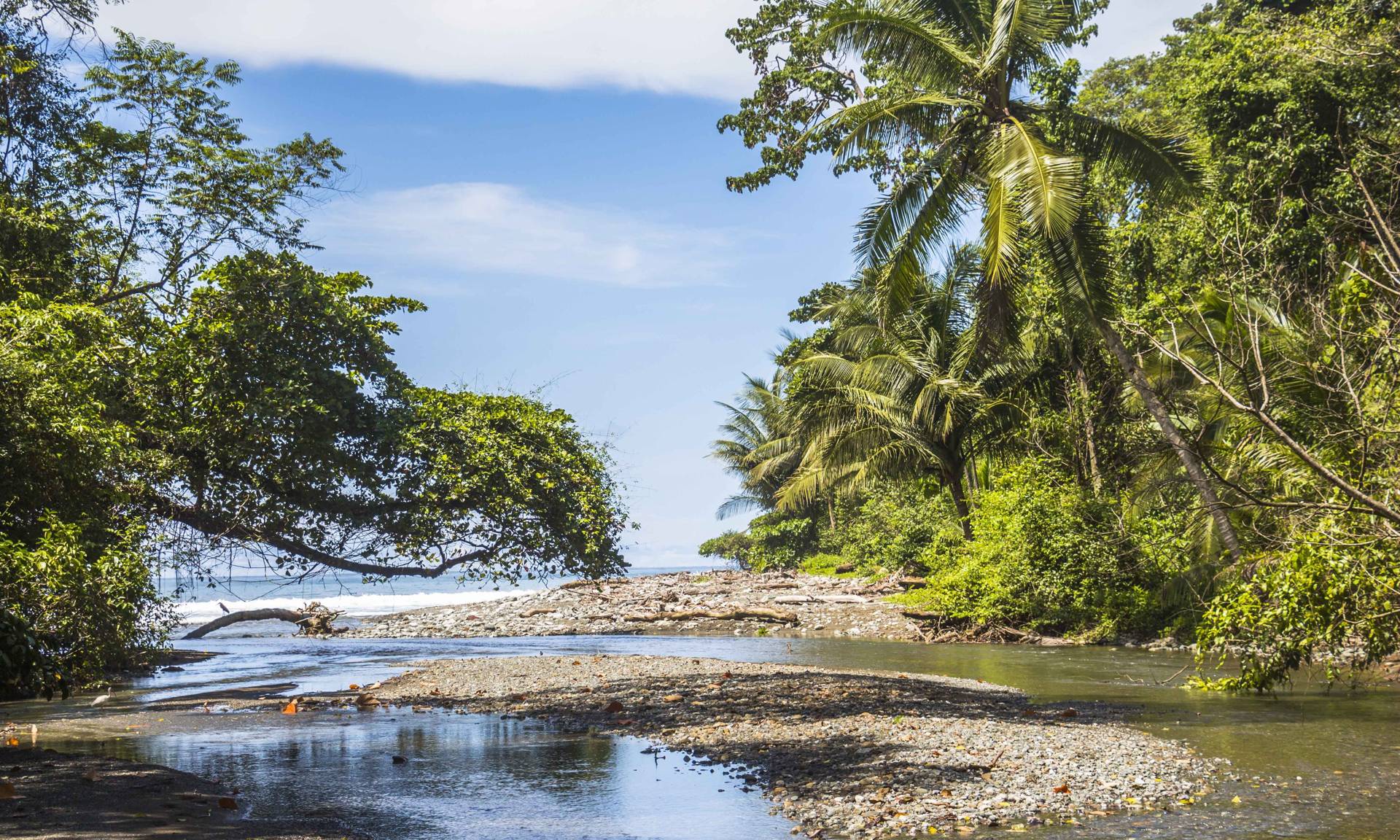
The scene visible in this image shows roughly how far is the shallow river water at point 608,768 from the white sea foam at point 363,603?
1397 inches

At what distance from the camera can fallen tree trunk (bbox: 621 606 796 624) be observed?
2758 cm

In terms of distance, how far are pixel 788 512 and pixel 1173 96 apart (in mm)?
28671

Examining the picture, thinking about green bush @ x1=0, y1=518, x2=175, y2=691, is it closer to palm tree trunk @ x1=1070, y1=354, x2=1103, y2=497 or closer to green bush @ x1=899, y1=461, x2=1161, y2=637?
green bush @ x1=899, y1=461, x2=1161, y2=637

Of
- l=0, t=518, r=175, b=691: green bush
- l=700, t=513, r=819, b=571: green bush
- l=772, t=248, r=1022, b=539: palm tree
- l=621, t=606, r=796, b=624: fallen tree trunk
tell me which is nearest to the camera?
l=0, t=518, r=175, b=691: green bush

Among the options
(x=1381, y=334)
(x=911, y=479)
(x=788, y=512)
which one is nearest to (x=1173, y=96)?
(x=911, y=479)

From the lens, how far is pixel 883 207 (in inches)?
610

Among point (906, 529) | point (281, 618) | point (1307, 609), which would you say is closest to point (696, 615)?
point (906, 529)

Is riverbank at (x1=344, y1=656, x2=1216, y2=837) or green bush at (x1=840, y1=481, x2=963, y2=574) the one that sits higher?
green bush at (x1=840, y1=481, x2=963, y2=574)

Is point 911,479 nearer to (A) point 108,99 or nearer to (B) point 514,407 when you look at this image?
(B) point 514,407

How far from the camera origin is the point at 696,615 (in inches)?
1161

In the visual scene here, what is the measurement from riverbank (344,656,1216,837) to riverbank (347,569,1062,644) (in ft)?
Answer: 32.4

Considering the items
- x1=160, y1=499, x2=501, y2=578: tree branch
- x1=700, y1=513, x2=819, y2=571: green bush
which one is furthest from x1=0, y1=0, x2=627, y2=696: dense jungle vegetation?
x1=700, y1=513, x2=819, y2=571: green bush

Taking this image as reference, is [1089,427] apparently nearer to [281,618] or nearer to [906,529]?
[906,529]

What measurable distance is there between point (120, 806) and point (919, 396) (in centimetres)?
2037
